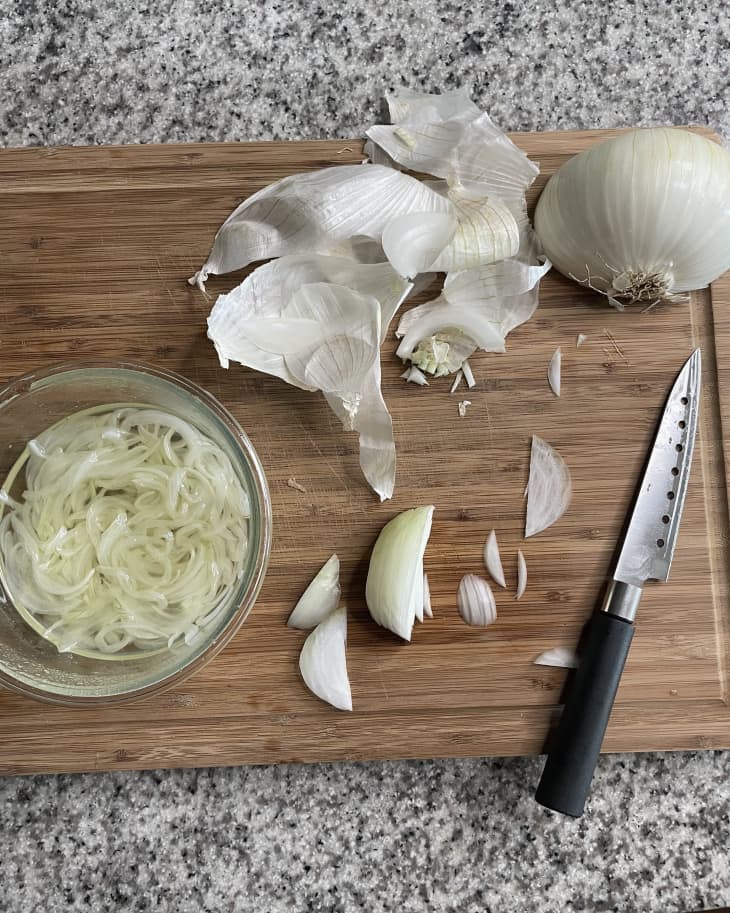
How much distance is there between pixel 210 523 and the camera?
1.00 metres

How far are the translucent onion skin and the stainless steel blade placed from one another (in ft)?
1.65

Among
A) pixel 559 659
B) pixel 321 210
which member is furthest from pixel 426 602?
pixel 321 210

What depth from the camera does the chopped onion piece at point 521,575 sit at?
1.10 m

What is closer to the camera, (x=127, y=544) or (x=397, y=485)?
→ (x=127, y=544)

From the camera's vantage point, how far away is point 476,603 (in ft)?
3.57

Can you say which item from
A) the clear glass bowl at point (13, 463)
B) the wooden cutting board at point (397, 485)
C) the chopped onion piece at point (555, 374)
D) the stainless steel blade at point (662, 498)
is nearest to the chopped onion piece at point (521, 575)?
the wooden cutting board at point (397, 485)

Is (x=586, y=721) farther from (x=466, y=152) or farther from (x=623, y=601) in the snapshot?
(x=466, y=152)

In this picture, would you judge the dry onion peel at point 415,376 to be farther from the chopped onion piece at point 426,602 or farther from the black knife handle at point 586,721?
the black knife handle at point 586,721

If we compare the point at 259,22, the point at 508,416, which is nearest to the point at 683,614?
the point at 508,416

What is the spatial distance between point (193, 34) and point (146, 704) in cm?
96

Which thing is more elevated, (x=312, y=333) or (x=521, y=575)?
(x=312, y=333)

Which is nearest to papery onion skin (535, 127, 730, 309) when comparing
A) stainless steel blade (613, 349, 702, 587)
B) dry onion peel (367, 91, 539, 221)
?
dry onion peel (367, 91, 539, 221)

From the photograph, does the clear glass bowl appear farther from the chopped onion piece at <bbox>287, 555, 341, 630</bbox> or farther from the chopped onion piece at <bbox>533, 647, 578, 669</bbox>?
the chopped onion piece at <bbox>533, 647, 578, 669</bbox>

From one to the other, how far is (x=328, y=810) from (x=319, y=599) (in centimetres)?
30
